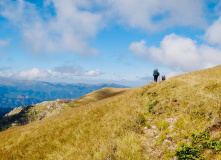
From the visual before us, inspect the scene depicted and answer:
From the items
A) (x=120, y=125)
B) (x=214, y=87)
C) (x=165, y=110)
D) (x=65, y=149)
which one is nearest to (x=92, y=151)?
(x=65, y=149)

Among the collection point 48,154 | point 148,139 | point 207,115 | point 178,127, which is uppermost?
point 207,115

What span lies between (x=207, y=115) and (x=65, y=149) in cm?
781

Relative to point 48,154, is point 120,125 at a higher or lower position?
higher

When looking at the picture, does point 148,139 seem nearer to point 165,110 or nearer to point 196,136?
point 196,136

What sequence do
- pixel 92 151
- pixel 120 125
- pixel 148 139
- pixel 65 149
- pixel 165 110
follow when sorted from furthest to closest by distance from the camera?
pixel 165 110 < pixel 120 125 < pixel 65 149 < pixel 148 139 < pixel 92 151

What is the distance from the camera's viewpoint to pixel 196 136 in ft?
19.5

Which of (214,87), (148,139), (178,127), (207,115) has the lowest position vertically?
(148,139)

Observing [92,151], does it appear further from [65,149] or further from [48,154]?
[48,154]

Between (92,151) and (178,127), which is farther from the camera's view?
(178,127)

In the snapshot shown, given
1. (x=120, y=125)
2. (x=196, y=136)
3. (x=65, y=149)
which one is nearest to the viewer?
(x=196, y=136)

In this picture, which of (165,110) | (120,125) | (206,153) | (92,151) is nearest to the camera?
(206,153)

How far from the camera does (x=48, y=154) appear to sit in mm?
7254

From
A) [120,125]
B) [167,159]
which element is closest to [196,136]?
[167,159]

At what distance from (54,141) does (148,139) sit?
5.86 metres
